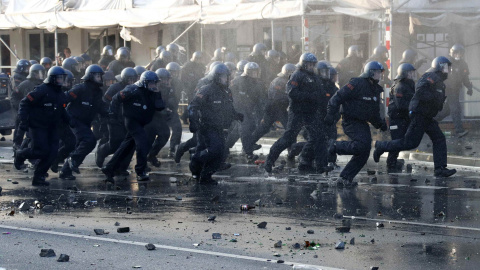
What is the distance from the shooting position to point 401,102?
14.2 metres

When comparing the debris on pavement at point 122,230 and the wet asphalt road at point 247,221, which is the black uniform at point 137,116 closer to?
the wet asphalt road at point 247,221

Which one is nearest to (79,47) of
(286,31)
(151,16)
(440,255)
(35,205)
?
(151,16)

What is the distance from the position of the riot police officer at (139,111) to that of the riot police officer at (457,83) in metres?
7.61

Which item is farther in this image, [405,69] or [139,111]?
[405,69]

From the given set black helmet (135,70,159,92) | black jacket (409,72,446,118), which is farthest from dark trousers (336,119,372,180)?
black helmet (135,70,159,92)

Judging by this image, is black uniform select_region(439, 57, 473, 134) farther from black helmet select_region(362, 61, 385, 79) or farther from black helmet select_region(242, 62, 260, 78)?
black helmet select_region(362, 61, 385, 79)

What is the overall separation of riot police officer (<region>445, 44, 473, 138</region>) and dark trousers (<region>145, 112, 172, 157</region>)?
655 centimetres

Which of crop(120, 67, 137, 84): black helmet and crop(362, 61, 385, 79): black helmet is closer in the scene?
crop(362, 61, 385, 79): black helmet

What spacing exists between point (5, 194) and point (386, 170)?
232 inches

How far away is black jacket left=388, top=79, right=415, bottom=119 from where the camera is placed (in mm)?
14164

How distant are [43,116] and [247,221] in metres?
4.49

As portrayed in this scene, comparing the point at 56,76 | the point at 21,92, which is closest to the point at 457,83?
the point at 21,92

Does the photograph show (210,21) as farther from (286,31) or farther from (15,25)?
(15,25)

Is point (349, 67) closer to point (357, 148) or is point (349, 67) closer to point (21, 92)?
point (21, 92)
